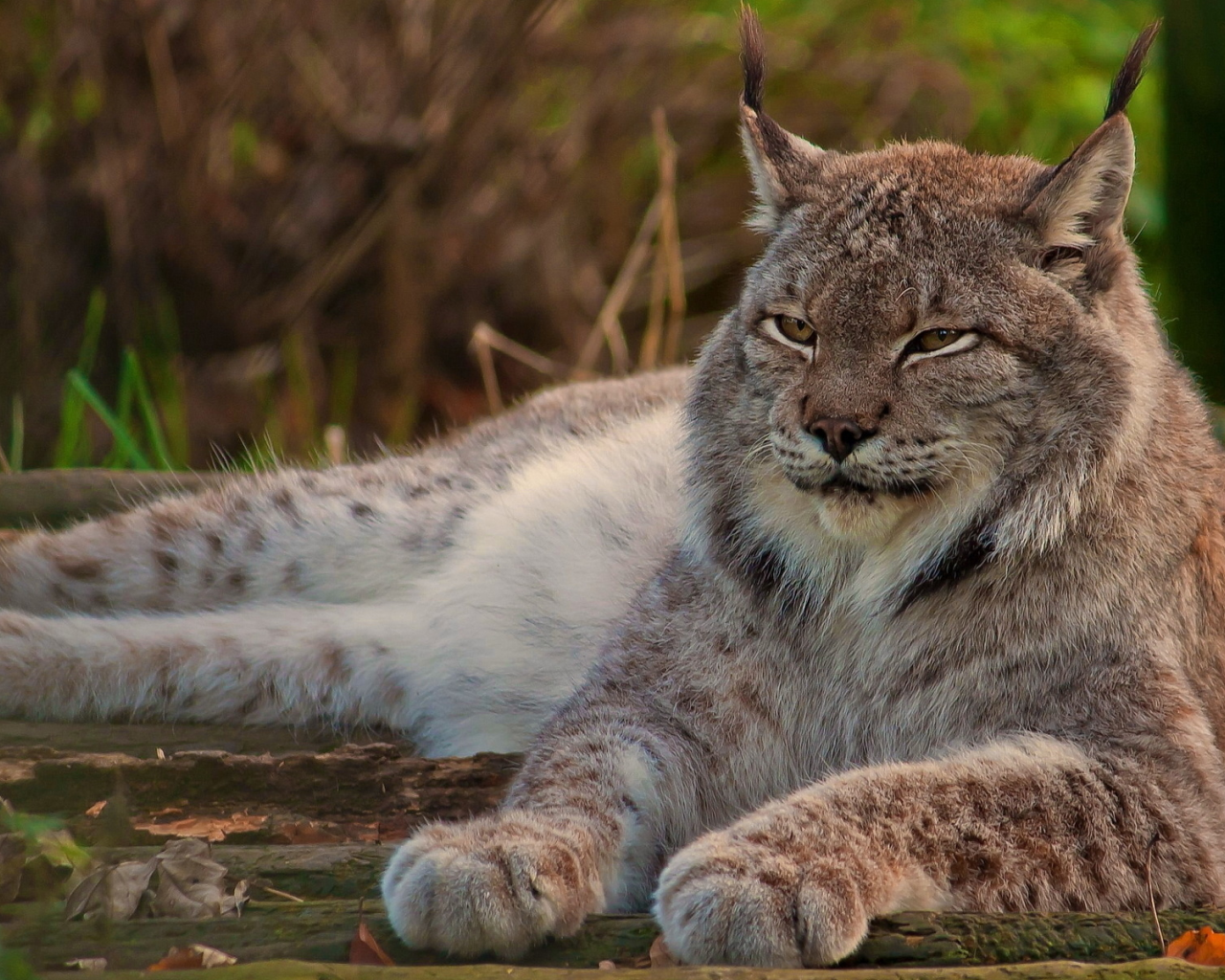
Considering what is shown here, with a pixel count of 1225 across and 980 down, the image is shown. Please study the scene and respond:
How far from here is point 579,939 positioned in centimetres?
227

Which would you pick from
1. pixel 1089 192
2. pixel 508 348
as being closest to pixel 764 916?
pixel 1089 192

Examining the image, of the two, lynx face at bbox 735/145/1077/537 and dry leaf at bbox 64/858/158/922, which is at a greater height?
lynx face at bbox 735/145/1077/537

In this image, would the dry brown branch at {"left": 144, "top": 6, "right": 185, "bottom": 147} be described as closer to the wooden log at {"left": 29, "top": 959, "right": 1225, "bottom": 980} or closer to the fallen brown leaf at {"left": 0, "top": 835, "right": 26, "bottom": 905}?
the fallen brown leaf at {"left": 0, "top": 835, "right": 26, "bottom": 905}

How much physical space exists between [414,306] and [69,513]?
3275mm

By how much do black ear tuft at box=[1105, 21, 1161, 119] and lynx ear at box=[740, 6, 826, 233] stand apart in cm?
64

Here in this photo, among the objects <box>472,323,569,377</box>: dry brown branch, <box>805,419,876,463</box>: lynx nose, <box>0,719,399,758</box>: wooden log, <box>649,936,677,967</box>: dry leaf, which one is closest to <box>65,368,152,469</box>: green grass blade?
<box>472,323,569,377</box>: dry brown branch

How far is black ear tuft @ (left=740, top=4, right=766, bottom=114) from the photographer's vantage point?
127 inches

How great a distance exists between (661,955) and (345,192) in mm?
5749

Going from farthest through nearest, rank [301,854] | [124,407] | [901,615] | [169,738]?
[124,407] → [169,738] → [901,615] → [301,854]

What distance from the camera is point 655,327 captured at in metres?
6.70

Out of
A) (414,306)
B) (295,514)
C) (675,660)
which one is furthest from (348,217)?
(675,660)

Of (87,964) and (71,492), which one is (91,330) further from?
(87,964)

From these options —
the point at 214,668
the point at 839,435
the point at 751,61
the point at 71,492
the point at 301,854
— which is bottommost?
the point at 214,668

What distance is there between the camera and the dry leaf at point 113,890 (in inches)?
82.4
